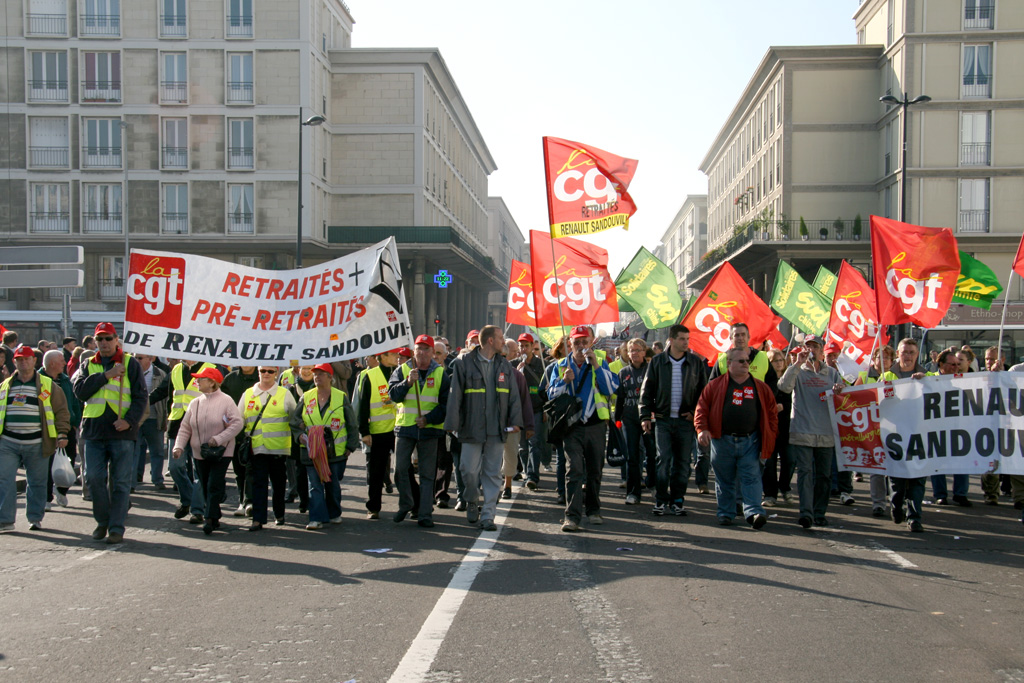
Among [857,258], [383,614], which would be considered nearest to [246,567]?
[383,614]

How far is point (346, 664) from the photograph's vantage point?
4949 mm

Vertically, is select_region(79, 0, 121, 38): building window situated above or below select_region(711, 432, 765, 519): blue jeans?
above

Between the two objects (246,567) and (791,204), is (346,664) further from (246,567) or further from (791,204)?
(791,204)

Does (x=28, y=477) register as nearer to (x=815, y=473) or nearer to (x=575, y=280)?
(x=815, y=473)

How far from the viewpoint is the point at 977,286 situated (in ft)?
48.0

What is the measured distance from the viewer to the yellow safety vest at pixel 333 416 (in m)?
9.40

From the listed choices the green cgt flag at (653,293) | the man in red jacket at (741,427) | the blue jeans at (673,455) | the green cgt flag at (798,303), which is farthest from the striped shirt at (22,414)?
the green cgt flag at (798,303)

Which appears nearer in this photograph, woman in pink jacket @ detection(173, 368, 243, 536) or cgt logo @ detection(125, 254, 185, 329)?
woman in pink jacket @ detection(173, 368, 243, 536)

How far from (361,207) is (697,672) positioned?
1880 inches

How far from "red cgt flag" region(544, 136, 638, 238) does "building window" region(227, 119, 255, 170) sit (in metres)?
37.5

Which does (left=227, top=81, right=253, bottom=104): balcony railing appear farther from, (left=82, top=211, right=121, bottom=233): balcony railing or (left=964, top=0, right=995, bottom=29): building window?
(left=964, top=0, right=995, bottom=29): building window

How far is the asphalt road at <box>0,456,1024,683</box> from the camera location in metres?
4.96

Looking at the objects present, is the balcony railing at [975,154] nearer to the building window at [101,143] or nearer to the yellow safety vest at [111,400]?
the building window at [101,143]

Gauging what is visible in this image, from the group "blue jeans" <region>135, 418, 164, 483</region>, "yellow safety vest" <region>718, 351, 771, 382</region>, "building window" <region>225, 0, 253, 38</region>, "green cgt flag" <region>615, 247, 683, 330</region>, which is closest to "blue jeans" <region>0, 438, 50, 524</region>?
"blue jeans" <region>135, 418, 164, 483</region>
